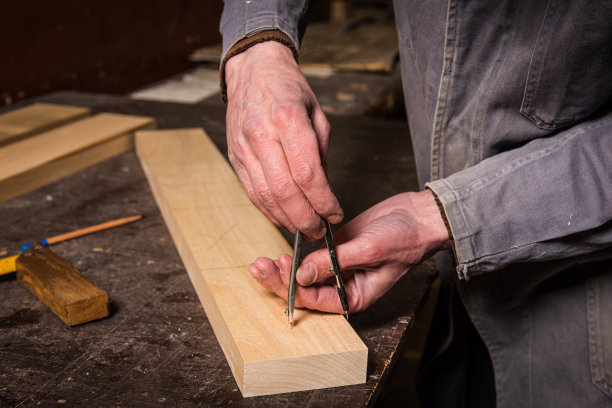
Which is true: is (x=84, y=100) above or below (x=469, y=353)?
above

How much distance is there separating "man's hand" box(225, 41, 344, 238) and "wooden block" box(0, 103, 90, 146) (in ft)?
3.58

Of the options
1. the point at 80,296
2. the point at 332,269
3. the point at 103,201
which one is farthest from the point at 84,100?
the point at 332,269

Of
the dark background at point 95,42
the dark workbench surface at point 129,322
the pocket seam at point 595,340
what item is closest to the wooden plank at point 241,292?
the dark workbench surface at point 129,322

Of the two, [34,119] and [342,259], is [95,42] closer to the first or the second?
[34,119]

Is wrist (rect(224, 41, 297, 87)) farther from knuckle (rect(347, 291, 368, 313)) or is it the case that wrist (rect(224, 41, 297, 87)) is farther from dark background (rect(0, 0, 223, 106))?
dark background (rect(0, 0, 223, 106))

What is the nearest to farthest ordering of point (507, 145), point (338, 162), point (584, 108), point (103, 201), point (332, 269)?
point (332, 269)
point (584, 108)
point (507, 145)
point (103, 201)
point (338, 162)

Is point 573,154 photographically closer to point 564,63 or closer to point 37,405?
point 564,63

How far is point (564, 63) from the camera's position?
1.02 m

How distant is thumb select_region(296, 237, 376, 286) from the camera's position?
37.2 inches

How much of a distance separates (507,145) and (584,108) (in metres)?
0.16

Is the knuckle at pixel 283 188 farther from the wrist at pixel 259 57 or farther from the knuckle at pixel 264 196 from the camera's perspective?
the wrist at pixel 259 57

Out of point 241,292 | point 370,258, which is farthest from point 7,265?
point 370,258

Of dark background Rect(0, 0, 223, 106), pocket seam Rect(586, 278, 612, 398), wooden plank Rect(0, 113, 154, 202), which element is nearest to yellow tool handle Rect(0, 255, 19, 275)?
A: wooden plank Rect(0, 113, 154, 202)

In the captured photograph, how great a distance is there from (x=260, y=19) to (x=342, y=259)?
0.51 metres
